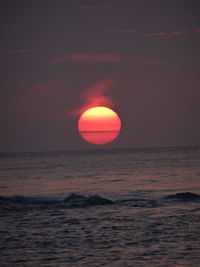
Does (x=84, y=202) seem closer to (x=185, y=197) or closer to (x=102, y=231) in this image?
(x=185, y=197)

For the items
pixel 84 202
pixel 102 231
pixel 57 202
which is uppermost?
pixel 57 202

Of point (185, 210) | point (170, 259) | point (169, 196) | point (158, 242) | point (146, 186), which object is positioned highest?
point (146, 186)

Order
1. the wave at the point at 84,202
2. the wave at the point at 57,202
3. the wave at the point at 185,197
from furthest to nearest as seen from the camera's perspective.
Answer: the wave at the point at 185,197, the wave at the point at 57,202, the wave at the point at 84,202

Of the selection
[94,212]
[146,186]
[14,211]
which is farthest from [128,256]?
[146,186]

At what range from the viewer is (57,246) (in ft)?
53.0

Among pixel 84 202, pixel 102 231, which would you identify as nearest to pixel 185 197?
pixel 84 202

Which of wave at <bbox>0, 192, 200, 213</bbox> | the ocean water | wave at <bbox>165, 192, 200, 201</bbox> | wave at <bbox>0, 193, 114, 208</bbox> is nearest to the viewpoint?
the ocean water

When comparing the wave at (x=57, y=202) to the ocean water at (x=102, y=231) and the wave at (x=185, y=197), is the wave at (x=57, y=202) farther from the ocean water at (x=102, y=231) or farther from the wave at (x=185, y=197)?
the wave at (x=185, y=197)

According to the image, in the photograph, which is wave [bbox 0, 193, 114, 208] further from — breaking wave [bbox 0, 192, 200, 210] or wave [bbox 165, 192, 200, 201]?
wave [bbox 165, 192, 200, 201]

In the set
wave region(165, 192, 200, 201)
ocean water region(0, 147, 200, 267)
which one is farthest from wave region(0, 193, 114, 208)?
wave region(165, 192, 200, 201)

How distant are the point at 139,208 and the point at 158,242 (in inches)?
366

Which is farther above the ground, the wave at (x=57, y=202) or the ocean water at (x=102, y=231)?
the wave at (x=57, y=202)

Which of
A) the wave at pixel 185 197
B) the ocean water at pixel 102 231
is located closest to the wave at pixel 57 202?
the ocean water at pixel 102 231

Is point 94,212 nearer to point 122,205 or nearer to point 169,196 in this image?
point 122,205
